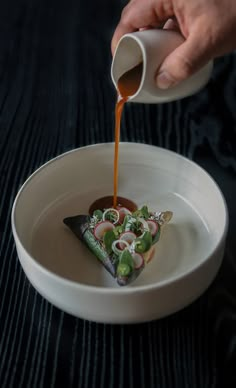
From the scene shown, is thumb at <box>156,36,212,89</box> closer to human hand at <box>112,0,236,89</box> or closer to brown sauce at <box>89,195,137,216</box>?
human hand at <box>112,0,236,89</box>

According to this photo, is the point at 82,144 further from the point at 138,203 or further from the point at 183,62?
the point at 183,62

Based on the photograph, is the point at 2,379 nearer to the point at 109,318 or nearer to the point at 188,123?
the point at 109,318

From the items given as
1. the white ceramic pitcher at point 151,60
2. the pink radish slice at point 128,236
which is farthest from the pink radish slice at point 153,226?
the white ceramic pitcher at point 151,60

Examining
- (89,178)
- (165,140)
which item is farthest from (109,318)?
(165,140)

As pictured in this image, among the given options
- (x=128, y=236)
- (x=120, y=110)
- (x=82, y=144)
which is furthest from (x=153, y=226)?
(x=82, y=144)

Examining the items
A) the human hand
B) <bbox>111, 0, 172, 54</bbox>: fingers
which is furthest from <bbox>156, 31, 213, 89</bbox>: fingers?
<bbox>111, 0, 172, 54</bbox>: fingers

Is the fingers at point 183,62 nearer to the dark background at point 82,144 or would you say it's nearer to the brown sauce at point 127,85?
the brown sauce at point 127,85
